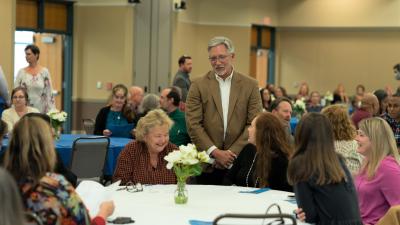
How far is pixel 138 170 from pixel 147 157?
13cm

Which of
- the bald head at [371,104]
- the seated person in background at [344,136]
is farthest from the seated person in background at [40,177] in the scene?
the bald head at [371,104]

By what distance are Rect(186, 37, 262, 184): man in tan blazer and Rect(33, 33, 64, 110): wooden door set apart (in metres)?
9.23

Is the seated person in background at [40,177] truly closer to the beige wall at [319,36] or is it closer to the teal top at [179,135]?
the teal top at [179,135]

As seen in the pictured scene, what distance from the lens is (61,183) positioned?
10.3 feet

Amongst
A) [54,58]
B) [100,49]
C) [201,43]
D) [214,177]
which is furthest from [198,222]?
[201,43]

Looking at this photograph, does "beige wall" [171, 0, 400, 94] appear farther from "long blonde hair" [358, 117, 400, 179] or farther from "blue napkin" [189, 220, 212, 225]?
"blue napkin" [189, 220, 212, 225]

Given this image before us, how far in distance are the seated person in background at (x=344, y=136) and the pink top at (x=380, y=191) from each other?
125 cm

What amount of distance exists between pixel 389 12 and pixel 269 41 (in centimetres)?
346

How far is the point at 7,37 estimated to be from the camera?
498 inches

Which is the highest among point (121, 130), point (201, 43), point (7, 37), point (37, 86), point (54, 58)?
point (201, 43)

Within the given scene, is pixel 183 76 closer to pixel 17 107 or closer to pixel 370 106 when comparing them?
pixel 370 106

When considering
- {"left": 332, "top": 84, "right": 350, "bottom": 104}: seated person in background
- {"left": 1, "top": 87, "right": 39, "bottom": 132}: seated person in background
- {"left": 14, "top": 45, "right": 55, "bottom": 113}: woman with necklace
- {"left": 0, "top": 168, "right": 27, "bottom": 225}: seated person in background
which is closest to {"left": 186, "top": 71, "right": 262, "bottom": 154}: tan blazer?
{"left": 1, "top": 87, "right": 39, "bottom": 132}: seated person in background

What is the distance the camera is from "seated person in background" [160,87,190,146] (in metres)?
8.13

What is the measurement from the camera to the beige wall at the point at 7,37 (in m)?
12.5
